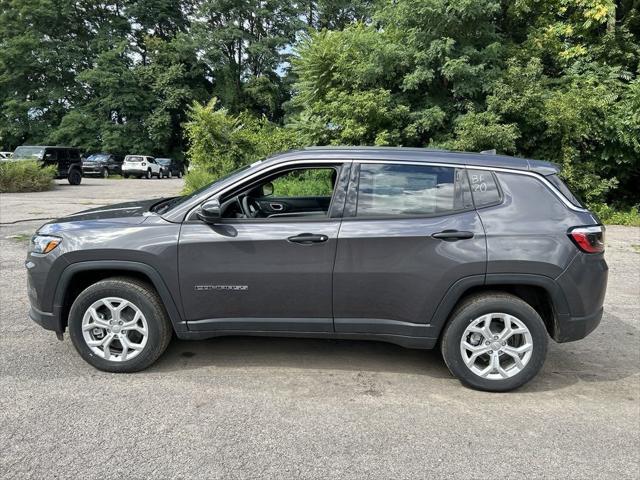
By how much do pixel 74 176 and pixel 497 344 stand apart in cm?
2521

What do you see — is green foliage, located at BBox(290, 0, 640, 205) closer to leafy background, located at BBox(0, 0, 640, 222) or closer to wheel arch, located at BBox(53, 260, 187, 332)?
leafy background, located at BBox(0, 0, 640, 222)

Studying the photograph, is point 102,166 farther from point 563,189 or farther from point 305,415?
point 563,189

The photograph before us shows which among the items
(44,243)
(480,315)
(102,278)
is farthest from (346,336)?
(44,243)

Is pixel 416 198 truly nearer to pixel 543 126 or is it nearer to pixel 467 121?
pixel 467 121

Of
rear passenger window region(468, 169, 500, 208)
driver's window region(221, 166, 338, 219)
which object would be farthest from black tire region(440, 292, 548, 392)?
driver's window region(221, 166, 338, 219)

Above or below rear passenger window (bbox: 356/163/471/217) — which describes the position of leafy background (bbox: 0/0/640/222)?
above

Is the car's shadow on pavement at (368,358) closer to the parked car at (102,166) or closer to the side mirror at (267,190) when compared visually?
the side mirror at (267,190)

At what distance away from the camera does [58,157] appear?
23.6 m

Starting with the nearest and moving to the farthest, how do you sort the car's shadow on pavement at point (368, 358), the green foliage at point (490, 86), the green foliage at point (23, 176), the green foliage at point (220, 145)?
1. the car's shadow on pavement at point (368, 358)
2. the green foliage at point (490, 86)
3. the green foliage at point (220, 145)
4. the green foliage at point (23, 176)

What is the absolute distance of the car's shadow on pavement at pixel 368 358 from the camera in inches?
157

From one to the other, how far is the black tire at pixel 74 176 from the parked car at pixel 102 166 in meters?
8.64

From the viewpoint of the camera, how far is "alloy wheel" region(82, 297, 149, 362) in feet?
12.3

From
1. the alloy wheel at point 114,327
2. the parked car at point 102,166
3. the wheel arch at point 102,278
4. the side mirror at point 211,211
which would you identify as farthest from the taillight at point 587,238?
the parked car at point 102,166

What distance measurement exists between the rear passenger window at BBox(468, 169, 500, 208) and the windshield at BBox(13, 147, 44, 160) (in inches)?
902
